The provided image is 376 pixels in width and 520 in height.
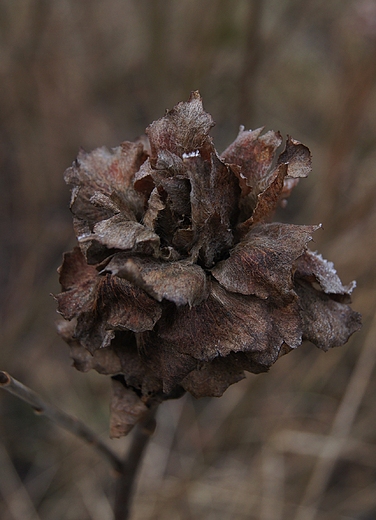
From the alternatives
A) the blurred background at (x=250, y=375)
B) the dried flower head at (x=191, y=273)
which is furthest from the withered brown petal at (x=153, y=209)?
the blurred background at (x=250, y=375)

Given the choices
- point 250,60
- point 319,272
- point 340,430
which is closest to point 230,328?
point 319,272

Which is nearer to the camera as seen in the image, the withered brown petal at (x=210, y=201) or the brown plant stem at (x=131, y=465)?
the withered brown petal at (x=210, y=201)

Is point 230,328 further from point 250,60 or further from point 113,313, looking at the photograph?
point 250,60

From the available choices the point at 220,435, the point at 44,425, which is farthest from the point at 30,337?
the point at 220,435

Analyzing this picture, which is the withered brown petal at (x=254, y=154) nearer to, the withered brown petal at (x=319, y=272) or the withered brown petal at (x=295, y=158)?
the withered brown petal at (x=295, y=158)

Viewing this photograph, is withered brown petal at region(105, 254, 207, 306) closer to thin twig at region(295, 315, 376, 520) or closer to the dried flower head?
the dried flower head

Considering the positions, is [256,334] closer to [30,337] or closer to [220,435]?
[220,435]

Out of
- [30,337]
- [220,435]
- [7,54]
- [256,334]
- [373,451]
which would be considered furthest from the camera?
[30,337]
